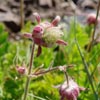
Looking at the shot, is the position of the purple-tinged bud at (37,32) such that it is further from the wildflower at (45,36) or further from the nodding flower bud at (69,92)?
the nodding flower bud at (69,92)

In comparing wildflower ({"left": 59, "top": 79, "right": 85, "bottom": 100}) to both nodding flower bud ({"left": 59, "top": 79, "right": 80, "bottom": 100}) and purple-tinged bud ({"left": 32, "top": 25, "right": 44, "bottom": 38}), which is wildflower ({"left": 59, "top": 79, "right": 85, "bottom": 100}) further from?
purple-tinged bud ({"left": 32, "top": 25, "right": 44, "bottom": 38})

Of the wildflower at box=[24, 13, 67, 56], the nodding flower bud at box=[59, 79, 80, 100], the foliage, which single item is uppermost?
the wildflower at box=[24, 13, 67, 56]

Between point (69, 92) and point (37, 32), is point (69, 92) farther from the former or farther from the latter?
point (37, 32)

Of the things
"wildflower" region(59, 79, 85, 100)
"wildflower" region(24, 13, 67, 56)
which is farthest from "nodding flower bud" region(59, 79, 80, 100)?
"wildflower" region(24, 13, 67, 56)

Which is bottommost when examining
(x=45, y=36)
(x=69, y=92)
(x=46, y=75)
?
(x=46, y=75)

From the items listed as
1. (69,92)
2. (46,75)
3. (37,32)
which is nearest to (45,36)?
(37,32)

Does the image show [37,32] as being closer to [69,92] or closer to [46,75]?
[69,92]

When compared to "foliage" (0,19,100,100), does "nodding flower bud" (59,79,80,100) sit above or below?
above

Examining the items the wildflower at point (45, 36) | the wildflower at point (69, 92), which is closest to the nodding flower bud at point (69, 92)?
the wildflower at point (69, 92)

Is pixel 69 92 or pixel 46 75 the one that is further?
pixel 46 75

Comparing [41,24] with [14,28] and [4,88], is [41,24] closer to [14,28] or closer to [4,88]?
[4,88]

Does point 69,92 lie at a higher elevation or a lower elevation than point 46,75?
higher

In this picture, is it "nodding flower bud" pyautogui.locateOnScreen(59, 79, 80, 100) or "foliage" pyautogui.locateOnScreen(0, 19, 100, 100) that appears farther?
"foliage" pyautogui.locateOnScreen(0, 19, 100, 100)
